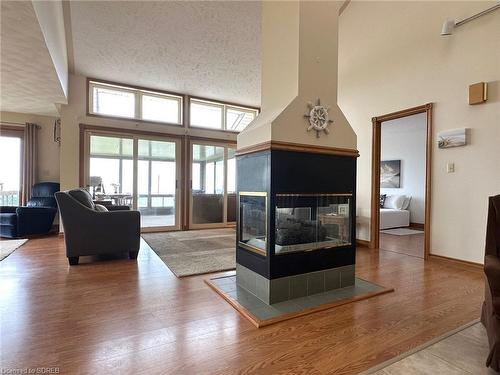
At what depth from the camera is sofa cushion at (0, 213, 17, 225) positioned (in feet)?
15.6

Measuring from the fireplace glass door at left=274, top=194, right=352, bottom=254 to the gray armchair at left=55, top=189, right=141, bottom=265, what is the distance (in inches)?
86.7

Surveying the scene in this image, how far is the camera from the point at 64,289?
251 centimetres

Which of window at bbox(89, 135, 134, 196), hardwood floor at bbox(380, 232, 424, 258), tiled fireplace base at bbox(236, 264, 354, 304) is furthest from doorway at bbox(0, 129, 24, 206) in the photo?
hardwood floor at bbox(380, 232, 424, 258)

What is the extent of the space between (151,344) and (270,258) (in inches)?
40.4

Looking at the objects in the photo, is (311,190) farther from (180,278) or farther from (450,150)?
(450,150)

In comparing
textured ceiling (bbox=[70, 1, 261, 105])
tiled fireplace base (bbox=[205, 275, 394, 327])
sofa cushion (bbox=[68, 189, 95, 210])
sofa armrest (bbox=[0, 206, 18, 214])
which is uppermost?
textured ceiling (bbox=[70, 1, 261, 105])

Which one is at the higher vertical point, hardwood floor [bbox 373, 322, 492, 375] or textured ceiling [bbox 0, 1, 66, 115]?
textured ceiling [bbox 0, 1, 66, 115]

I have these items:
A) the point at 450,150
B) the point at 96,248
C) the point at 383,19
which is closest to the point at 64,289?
the point at 96,248

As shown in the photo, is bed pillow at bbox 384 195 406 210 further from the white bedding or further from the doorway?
the doorway

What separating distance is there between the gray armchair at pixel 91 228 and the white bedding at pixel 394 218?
216 inches

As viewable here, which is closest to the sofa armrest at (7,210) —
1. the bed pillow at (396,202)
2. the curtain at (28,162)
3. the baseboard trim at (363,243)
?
the curtain at (28,162)

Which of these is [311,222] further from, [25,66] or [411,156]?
[411,156]

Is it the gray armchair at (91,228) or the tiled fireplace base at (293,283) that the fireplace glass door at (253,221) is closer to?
the tiled fireplace base at (293,283)

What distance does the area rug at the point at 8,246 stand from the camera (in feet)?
12.1
